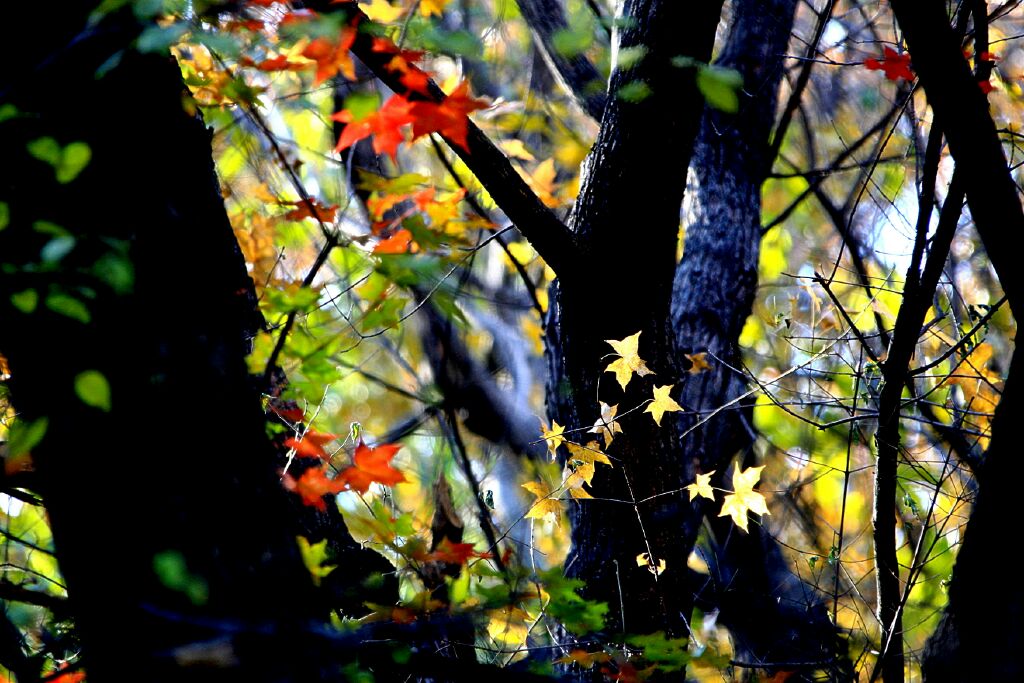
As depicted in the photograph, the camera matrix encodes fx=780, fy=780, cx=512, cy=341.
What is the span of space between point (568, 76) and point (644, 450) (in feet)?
6.44

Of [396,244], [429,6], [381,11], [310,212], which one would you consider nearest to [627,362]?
[396,244]

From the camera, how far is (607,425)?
256 centimetres

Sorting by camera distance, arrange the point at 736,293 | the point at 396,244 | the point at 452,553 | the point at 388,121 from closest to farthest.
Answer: the point at 388,121
the point at 452,553
the point at 396,244
the point at 736,293

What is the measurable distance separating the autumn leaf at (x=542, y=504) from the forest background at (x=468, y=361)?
0.04 feet

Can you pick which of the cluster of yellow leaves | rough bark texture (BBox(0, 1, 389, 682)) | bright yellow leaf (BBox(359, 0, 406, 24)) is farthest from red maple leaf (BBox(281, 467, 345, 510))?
bright yellow leaf (BBox(359, 0, 406, 24))

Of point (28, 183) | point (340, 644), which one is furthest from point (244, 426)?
point (28, 183)

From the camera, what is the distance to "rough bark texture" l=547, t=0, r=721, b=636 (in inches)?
93.0

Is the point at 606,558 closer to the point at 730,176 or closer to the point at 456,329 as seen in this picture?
the point at 730,176

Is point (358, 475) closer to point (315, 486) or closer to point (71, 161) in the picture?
point (315, 486)

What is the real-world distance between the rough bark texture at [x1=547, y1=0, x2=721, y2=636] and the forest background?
0.01 m

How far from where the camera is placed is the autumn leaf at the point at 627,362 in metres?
2.48

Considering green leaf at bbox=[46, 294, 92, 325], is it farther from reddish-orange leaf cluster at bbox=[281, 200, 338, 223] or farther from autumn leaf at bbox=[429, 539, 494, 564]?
reddish-orange leaf cluster at bbox=[281, 200, 338, 223]

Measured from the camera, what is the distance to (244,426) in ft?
4.76

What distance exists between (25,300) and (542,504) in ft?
5.44
